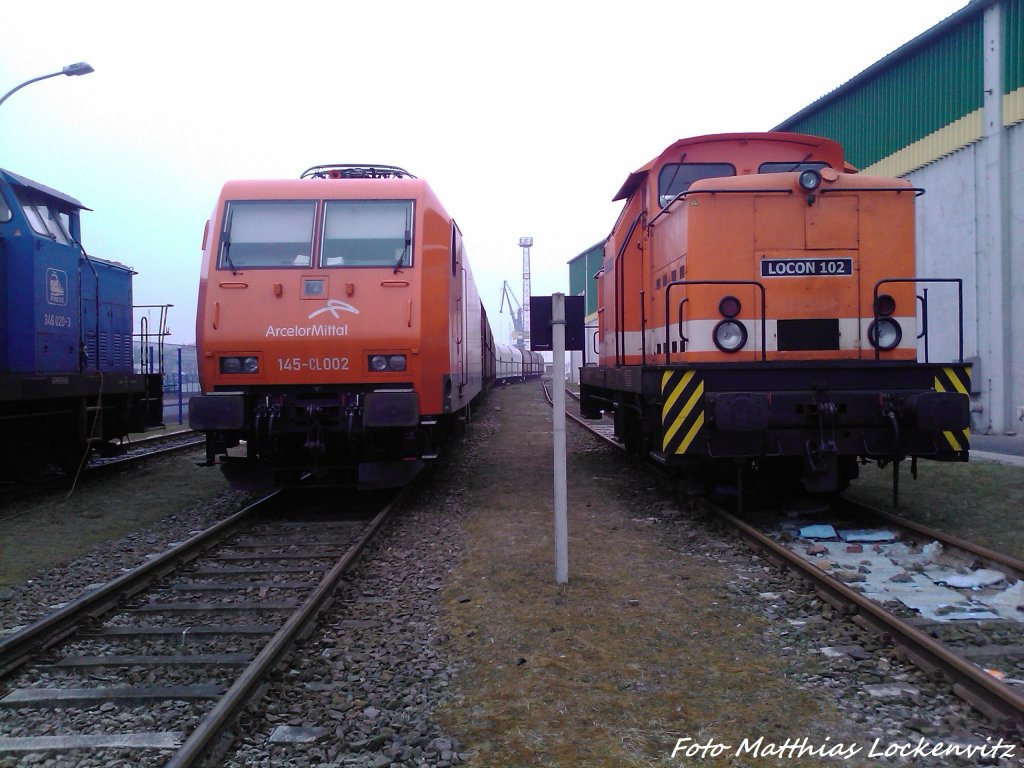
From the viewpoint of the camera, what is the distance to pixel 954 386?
6422mm

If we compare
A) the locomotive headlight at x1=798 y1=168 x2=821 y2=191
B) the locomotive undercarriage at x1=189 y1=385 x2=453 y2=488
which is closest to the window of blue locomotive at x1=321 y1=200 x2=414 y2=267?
the locomotive undercarriage at x1=189 y1=385 x2=453 y2=488

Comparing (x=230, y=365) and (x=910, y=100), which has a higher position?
(x=910, y=100)

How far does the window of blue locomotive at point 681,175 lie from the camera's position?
7.88 m

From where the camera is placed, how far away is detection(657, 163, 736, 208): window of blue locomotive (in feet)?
25.9

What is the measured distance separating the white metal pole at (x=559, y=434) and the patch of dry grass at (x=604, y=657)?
0.63 ft

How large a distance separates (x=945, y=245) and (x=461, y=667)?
47.3 feet

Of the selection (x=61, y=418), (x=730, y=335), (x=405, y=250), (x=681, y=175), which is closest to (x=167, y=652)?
(x=405, y=250)

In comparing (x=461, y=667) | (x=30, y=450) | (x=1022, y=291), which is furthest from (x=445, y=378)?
(x=1022, y=291)

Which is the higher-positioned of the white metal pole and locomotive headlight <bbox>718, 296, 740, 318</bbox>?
locomotive headlight <bbox>718, 296, 740, 318</bbox>

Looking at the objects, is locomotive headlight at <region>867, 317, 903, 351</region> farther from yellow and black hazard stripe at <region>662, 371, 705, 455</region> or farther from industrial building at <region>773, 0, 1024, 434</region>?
industrial building at <region>773, 0, 1024, 434</region>

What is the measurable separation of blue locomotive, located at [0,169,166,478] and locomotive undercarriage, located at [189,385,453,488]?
2602mm

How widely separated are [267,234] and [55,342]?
356 cm

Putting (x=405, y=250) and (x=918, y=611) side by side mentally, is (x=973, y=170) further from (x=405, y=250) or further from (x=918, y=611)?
(x=918, y=611)

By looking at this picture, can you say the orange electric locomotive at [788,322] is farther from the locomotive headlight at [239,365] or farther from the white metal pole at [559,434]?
the locomotive headlight at [239,365]
